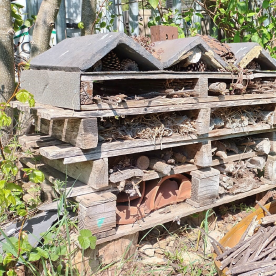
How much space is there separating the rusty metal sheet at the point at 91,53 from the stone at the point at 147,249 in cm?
161

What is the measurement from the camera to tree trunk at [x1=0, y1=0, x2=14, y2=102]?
3291mm

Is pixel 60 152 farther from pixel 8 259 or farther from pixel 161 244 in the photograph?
pixel 161 244

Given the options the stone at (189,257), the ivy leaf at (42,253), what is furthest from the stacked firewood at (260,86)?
the ivy leaf at (42,253)

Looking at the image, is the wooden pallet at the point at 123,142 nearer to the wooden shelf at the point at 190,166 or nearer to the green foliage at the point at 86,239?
the wooden shelf at the point at 190,166

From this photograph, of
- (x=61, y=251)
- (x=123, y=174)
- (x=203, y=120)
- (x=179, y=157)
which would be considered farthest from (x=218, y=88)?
(x=61, y=251)

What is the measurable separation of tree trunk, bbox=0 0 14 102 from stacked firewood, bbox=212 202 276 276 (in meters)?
2.38

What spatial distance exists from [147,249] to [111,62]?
1.70 meters

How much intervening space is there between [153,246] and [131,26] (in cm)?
296

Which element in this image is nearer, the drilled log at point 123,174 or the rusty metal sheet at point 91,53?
the rusty metal sheet at point 91,53

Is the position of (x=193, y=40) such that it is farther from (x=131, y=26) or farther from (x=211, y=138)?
(x=131, y=26)

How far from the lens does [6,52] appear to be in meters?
3.37

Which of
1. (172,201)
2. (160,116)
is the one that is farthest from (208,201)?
(160,116)

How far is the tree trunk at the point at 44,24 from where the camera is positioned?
3605mm

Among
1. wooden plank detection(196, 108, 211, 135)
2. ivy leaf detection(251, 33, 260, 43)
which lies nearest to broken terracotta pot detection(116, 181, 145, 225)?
wooden plank detection(196, 108, 211, 135)
